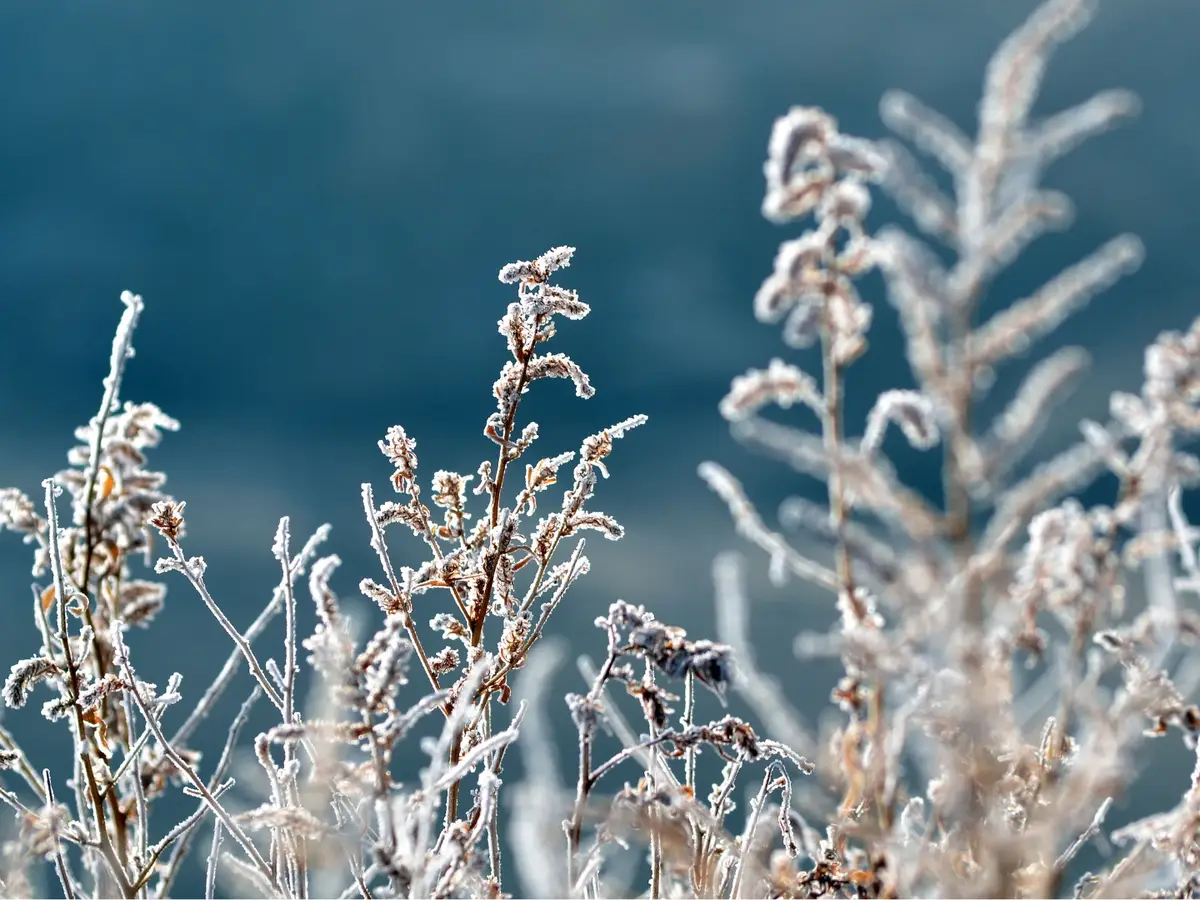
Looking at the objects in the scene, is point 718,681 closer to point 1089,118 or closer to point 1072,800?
point 1072,800

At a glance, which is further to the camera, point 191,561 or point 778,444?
point 191,561

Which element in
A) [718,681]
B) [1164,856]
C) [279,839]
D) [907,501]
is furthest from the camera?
[279,839]

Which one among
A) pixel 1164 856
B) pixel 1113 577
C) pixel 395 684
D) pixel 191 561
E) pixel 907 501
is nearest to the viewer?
pixel 907 501

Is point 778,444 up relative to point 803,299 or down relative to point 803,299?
down

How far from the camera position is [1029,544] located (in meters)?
2.24

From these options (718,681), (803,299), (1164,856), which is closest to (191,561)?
(718,681)

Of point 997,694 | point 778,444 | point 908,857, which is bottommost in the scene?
point 908,857

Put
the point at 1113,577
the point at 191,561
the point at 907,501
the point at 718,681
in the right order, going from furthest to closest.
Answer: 1. the point at 191,561
2. the point at 718,681
3. the point at 1113,577
4. the point at 907,501

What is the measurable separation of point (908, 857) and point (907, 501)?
0.73 metres

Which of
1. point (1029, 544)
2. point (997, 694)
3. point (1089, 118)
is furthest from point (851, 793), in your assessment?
point (1089, 118)

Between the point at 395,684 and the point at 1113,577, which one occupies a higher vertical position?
the point at 1113,577

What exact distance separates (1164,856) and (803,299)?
1.60 m

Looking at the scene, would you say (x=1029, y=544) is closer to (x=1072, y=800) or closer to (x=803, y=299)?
(x=1072, y=800)

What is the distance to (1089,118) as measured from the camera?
200cm
